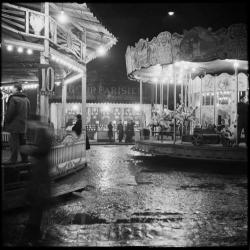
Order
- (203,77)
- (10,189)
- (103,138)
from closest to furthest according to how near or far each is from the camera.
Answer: (10,189)
(203,77)
(103,138)

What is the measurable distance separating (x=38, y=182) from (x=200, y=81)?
18010 mm

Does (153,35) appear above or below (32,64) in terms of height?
above

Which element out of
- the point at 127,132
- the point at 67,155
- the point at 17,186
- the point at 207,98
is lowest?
the point at 17,186

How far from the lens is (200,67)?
20062mm

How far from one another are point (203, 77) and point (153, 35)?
5.53m

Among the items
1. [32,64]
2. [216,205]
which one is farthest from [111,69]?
[216,205]

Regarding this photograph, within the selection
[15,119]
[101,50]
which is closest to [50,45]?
[15,119]

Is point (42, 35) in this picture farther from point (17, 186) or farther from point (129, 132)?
point (129, 132)

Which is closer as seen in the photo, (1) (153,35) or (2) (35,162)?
(2) (35,162)

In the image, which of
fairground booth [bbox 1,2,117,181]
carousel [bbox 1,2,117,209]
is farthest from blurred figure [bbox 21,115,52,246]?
fairground booth [bbox 1,2,117,181]

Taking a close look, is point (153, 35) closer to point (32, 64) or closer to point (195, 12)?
point (195, 12)

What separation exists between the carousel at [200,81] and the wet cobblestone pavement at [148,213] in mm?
4840

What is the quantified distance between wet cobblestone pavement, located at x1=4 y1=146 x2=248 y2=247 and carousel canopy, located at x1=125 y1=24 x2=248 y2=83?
6.03m

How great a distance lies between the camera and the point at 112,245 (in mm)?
4848
